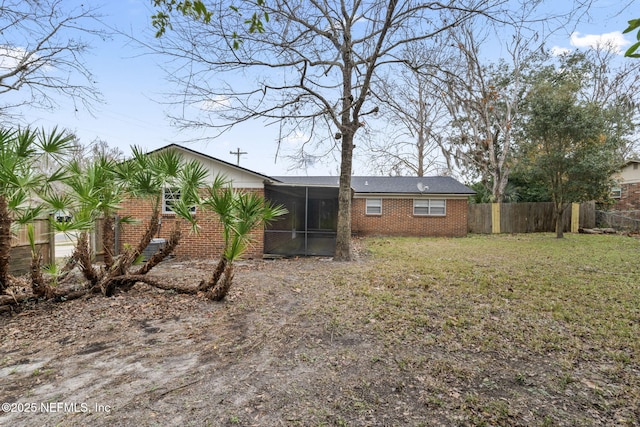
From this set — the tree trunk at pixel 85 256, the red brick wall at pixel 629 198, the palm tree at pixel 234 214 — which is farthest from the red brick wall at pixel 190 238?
the red brick wall at pixel 629 198

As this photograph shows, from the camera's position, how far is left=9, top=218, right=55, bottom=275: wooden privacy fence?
686 centimetres

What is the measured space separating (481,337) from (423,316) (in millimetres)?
842

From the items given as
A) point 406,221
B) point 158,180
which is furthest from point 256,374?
point 406,221

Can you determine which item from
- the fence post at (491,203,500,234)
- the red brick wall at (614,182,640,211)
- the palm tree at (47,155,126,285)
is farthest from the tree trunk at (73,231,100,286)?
the red brick wall at (614,182,640,211)

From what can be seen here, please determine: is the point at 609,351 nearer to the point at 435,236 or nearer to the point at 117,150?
the point at 435,236

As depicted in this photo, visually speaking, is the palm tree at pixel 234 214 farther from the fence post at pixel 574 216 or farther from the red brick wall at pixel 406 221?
the fence post at pixel 574 216

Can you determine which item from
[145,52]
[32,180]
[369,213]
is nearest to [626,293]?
[32,180]

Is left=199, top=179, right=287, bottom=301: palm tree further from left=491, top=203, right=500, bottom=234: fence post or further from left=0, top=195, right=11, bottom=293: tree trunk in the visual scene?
left=491, top=203, right=500, bottom=234: fence post

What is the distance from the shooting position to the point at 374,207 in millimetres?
17000

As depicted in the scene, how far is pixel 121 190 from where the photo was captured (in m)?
5.11

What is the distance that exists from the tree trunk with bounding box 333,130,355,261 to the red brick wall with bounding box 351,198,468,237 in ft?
25.1

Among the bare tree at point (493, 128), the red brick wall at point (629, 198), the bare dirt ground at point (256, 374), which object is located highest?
the bare tree at point (493, 128)

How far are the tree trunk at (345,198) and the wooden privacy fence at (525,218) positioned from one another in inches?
477

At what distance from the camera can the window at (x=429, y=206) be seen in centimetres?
1666
